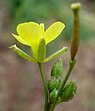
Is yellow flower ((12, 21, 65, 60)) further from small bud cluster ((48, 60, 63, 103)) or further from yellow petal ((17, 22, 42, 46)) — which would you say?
small bud cluster ((48, 60, 63, 103))

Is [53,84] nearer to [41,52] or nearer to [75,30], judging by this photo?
[41,52]

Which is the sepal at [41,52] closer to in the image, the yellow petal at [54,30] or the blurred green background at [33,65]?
the yellow petal at [54,30]

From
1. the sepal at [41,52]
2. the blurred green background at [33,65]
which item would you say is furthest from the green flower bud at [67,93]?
the blurred green background at [33,65]

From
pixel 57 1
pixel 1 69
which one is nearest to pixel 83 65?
pixel 1 69

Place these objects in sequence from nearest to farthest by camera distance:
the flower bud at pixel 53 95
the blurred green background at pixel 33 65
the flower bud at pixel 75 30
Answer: the flower bud at pixel 75 30 < the flower bud at pixel 53 95 < the blurred green background at pixel 33 65

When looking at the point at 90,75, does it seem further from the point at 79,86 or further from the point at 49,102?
the point at 49,102
